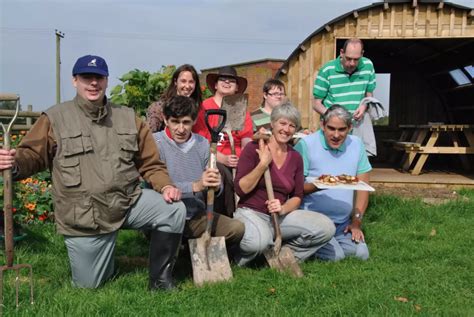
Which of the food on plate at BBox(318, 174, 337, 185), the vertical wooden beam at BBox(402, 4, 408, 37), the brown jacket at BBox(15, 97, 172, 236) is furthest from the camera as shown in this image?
the vertical wooden beam at BBox(402, 4, 408, 37)

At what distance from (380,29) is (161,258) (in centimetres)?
630

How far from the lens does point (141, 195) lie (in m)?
3.70

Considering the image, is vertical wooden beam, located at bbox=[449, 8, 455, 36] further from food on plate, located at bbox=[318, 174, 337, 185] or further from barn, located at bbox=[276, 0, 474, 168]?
food on plate, located at bbox=[318, 174, 337, 185]

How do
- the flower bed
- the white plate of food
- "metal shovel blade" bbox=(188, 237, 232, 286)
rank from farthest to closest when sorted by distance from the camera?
the flower bed
the white plate of food
"metal shovel blade" bbox=(188, 237, 232, 286)

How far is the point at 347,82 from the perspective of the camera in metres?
5.79

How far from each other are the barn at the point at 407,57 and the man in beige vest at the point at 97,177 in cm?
537

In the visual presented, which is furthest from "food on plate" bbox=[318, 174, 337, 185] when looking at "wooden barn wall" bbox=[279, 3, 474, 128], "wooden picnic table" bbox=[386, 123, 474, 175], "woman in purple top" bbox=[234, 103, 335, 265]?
"wooden picnic table" bbox=[386, 123, 474, 175]

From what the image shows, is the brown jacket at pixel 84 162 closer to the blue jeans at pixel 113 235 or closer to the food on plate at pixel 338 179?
the blue jeans at pixel 113 235

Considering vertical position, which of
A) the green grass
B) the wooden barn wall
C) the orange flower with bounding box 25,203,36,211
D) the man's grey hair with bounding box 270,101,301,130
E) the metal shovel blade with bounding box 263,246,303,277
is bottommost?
the green grass

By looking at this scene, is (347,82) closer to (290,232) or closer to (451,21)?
(290,232)

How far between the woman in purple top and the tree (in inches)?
127

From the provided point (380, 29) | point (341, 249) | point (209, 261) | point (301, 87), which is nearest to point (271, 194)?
point (209, 261)

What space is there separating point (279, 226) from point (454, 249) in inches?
73.7

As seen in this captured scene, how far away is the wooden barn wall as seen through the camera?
8250 mm
